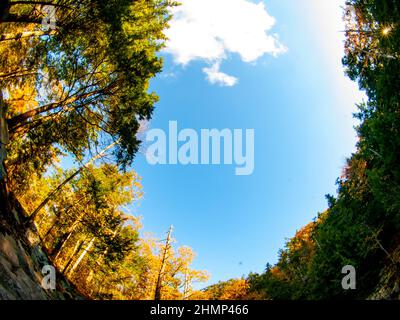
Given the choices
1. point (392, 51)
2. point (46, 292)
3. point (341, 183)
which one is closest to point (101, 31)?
point (46, 292)

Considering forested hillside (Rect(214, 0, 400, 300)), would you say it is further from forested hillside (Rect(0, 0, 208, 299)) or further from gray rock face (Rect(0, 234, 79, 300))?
gray rock face (Rect(0, 234, 79, 300))

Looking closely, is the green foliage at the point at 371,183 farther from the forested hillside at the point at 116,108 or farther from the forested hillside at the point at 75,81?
the forested hillside at the point at 75,81

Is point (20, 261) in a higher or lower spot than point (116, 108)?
Answer: lower

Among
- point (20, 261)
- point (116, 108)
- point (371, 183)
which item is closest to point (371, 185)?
point (371, 183)

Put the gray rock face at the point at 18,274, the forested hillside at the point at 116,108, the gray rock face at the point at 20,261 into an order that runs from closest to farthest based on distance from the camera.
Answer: the gray rock face at the point at 18,274, the gray rock face at the point at 20,261, the forested hillside at the point at 116,108

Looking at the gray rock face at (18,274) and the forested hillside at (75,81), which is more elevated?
the forested hillside at (75,81)

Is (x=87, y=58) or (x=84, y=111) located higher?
(x=87, y=58)

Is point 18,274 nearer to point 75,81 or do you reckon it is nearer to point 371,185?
point 75,81

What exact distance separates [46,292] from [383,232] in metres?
15.2

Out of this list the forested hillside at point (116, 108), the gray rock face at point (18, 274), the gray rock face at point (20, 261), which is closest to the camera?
the gray rock face at point (18, 274)

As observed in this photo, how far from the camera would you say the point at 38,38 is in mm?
10586

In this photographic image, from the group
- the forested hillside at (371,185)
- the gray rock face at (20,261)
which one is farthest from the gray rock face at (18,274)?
the forested hillside at (371,185)

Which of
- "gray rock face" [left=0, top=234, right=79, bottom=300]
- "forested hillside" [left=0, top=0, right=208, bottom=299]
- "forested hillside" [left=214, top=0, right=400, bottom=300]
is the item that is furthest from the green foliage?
"gray rock face" [left=0, top=234, right=79, bottom=300]

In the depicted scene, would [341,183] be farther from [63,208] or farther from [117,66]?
[63,208]
